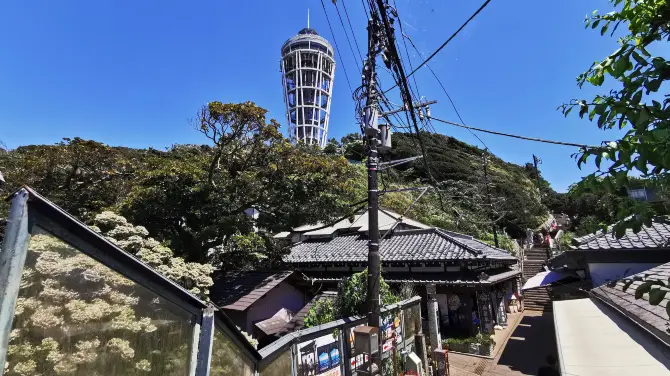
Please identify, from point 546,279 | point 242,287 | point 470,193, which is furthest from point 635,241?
point 470,193

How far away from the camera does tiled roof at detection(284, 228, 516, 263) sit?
12.9 m

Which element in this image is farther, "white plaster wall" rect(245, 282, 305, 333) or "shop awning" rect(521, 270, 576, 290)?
"shop awning" rect(521, 270, 576, 290)

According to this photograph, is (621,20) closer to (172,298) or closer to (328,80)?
(172,298)

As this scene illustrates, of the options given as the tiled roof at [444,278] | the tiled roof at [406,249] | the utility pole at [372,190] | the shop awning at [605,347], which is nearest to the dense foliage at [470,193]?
the tiled roof at [406,249]

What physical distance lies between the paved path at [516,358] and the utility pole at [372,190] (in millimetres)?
6205

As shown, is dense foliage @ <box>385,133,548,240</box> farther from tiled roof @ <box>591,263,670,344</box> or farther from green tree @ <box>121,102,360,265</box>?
tiled roof @ <box>591,263,670,344</box>

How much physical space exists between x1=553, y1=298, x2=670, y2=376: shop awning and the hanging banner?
3.74 m

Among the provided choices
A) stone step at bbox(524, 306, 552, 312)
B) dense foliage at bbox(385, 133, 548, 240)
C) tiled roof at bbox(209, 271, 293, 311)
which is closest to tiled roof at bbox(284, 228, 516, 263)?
tiled roof at bbox(209, 271, 293, 311)

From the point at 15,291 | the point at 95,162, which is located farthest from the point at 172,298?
the point at 95,162

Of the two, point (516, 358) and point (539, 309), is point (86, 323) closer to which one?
point (516, 358)

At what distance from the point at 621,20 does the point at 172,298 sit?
179 inches

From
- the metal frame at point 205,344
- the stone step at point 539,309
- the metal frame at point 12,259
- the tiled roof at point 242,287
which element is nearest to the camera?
the metal frame at point 12,259

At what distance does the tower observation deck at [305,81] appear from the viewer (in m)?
72.8

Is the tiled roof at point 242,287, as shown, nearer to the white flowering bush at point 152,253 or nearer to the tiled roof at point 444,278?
the white flowering bush at point 152,253
